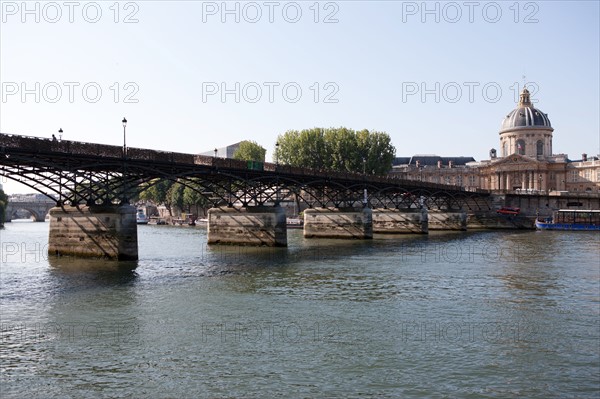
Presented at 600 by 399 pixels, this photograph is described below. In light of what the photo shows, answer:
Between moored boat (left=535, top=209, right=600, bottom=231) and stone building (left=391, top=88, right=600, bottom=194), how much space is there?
48904 mm

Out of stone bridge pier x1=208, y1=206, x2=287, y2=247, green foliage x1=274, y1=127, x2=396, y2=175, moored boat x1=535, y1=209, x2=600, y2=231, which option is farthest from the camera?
green foliage x1=274, y1=127, x2=396, y2=175

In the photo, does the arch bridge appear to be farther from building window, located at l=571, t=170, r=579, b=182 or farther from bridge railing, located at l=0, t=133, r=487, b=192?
building window, located at l=571, t=170, r=579, b=182

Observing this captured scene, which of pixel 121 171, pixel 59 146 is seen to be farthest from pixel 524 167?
pixel 59 146

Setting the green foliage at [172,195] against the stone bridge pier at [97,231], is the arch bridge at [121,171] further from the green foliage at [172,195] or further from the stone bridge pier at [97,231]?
the green foliage at [172,195]

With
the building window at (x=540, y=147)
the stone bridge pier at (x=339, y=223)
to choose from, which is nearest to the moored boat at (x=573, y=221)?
the stone bridge pier at (x=339, y=223)

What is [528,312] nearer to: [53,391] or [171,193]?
[53,391]

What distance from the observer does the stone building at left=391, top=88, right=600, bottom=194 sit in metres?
170

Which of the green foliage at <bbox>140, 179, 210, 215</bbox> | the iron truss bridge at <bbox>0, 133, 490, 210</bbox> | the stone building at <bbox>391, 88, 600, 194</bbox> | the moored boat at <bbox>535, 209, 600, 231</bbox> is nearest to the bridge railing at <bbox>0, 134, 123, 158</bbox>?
the iron truss bridge at <bbox>0, 133, 490, 210</bbox>

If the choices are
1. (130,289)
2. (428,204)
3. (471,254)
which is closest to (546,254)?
(471,254)

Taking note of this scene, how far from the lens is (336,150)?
427 feet

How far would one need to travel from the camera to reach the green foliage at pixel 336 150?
130 m

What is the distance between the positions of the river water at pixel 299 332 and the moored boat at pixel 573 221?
67.3 metres

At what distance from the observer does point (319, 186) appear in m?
77.1

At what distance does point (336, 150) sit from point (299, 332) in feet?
360
